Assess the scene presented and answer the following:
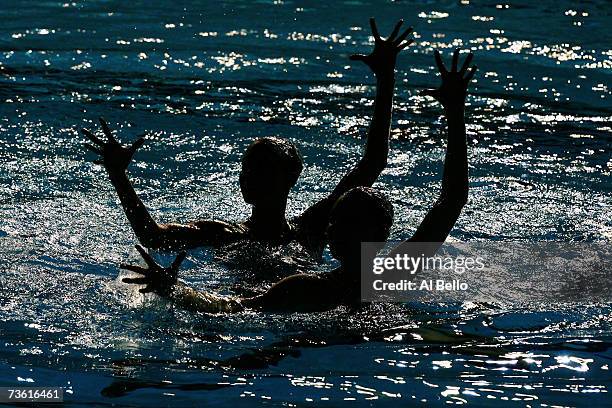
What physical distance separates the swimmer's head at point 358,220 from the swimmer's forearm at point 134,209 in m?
0.91

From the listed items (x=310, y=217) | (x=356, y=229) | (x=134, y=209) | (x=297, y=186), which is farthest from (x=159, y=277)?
(x=297, y=186)

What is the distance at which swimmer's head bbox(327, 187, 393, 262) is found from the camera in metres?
4.16

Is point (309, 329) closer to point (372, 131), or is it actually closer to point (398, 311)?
point (398, 311)

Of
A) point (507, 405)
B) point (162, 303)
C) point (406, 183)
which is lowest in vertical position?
point (507, 405)

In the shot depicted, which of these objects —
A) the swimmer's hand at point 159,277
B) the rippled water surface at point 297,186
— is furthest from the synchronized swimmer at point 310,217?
the rippled water surface at point 297,186

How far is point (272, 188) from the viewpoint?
496cm

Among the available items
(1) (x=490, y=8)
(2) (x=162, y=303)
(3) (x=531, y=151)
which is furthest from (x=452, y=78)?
(1) (x=490, y=8)

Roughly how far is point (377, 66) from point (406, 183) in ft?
6.46

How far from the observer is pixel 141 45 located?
401 inches

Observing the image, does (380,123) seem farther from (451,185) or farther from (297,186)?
(297,186)

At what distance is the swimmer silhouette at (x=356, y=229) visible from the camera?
4.17m

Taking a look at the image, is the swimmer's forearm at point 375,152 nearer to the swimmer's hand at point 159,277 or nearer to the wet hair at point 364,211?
the wet hair at point 364,211

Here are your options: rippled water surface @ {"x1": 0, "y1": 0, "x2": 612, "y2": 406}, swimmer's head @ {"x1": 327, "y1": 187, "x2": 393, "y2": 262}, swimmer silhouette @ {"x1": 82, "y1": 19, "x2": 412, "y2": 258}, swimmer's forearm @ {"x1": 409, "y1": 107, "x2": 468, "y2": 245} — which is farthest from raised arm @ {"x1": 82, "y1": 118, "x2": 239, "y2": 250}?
swimmer's forearm @ {"x1": 409, "y1": 107, "x2": 468, "y2": 245}

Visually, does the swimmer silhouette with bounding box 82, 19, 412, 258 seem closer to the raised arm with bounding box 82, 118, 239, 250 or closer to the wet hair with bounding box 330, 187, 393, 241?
the raised arm with bounding box 82, 118, 239, 250
